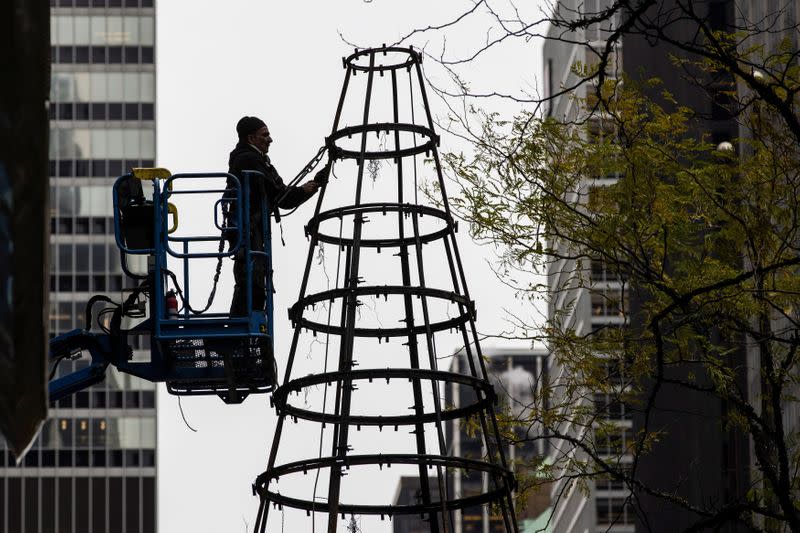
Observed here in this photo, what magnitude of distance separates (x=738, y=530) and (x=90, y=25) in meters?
72.5

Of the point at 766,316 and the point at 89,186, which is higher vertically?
the point at 89,186

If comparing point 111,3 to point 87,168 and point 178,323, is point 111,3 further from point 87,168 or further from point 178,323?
point 178,323

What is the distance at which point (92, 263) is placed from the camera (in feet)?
308

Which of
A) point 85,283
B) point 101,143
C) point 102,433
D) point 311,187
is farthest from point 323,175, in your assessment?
point 101,143

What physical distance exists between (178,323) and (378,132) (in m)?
2.12

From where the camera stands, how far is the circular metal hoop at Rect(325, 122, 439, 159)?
33.7 feet


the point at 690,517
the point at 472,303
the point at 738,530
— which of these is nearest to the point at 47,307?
the point at 472,303

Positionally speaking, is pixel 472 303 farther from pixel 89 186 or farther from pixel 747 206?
pixel 89 186

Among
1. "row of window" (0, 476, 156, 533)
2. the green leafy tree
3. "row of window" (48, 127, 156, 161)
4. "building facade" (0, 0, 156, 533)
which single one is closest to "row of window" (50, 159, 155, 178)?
"building facade" (0, 0, 156, 533)

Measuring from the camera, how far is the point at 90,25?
96938 mm

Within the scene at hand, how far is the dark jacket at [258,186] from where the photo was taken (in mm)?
10727

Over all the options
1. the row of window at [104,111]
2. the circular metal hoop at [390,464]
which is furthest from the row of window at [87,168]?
the circular metal hoop at [390,464]

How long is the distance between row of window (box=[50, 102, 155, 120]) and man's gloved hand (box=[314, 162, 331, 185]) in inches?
3481

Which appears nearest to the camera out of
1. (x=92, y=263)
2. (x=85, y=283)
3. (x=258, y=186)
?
(x=258, y=186)
